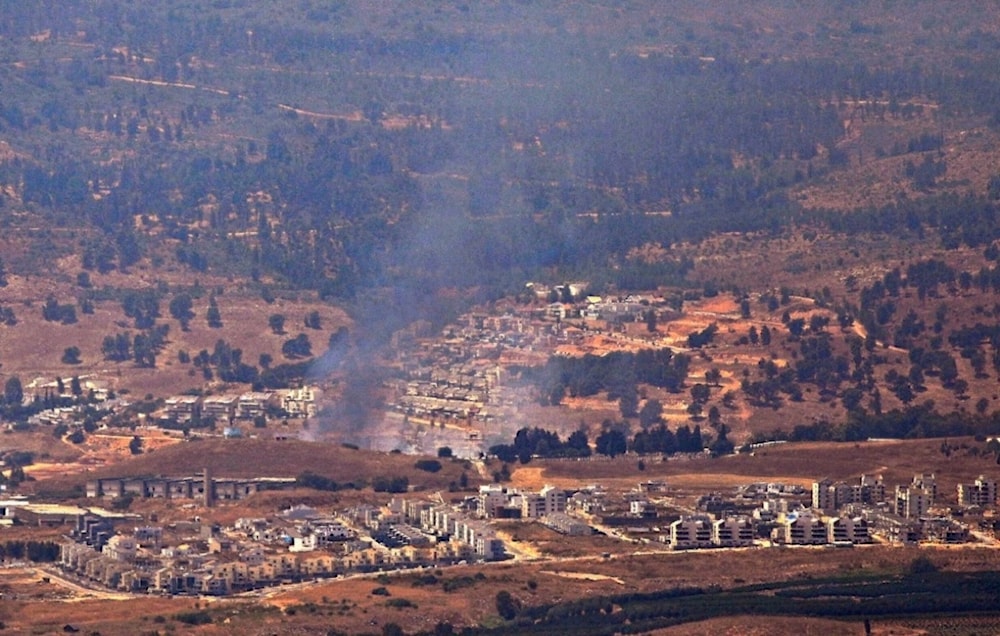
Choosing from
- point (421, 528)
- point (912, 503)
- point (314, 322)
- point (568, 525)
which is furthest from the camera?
point (314, 322)

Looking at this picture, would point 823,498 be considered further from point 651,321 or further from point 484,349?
point 651,321

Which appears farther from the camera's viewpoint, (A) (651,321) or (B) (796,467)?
(A) (651,321)

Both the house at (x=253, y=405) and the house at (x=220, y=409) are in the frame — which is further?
the house at (x=253, y=405)

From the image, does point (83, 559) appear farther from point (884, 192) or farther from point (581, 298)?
point (884, 192)

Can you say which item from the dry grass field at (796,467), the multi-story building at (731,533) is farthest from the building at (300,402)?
the multi-story building at (731,533)

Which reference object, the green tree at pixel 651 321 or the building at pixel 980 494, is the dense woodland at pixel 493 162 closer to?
the green tree at pixel 651 321

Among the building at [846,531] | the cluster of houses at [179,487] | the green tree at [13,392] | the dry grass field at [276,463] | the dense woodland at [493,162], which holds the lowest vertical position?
the building at [846,531]

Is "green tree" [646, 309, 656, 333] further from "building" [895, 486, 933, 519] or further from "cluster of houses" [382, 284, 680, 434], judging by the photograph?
"building" [895, 486, 933, 519]

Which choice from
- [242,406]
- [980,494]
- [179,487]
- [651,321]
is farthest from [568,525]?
[651,321]

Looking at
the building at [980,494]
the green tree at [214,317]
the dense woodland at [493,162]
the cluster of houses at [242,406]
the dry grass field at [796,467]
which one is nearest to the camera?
the building at [980,494]
